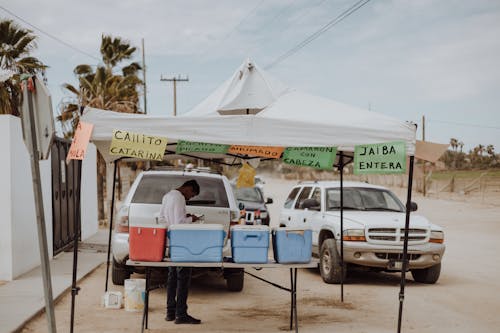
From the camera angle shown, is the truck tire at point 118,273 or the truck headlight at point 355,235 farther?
the truck headlight at point 355,235

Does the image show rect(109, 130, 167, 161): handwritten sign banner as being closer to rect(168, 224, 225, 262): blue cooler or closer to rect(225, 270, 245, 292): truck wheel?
rect(168, 224, 225, 262): blue cooler

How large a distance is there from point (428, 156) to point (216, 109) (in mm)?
2714

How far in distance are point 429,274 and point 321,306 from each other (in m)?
3.04

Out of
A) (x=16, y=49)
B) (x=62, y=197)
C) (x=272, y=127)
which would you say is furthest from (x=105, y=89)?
(x=272, y=127)

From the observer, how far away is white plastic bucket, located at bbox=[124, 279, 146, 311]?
8.80m

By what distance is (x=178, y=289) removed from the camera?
313 inches

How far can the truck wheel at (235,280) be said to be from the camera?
10.3 meters

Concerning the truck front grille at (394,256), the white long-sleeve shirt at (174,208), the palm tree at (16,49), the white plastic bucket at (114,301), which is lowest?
the white plastic bucket at (114,301)

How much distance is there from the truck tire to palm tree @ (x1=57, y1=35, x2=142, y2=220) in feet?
34.7

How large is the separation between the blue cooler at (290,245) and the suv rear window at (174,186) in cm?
271

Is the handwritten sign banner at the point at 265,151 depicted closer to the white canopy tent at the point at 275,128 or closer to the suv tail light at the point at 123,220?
the white canopy tent at the point at 275,128

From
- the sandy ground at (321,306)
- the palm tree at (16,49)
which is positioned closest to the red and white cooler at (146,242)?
the sandy ground at (321,306)

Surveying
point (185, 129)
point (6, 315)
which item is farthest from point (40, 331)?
point (185, 129)

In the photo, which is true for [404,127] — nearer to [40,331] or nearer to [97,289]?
[40,331]
